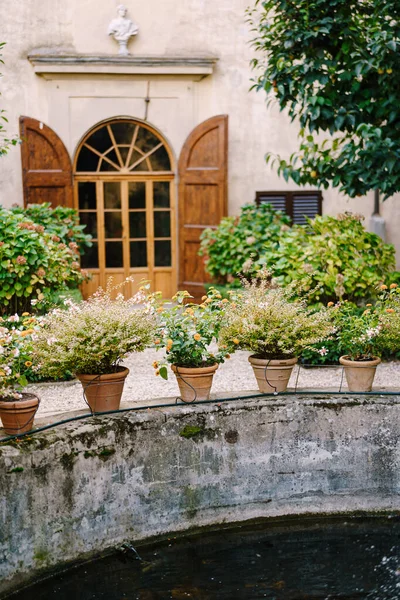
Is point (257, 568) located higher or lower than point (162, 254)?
lower

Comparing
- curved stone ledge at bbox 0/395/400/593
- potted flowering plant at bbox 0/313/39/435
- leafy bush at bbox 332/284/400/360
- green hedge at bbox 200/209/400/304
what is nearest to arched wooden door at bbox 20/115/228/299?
green hedge at bbox 200/209/400/304

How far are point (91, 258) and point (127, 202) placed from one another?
96cm

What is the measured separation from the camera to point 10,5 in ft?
36.4

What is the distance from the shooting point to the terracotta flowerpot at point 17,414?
4.89 m

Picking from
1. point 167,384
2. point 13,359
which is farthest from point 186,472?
point 167,384

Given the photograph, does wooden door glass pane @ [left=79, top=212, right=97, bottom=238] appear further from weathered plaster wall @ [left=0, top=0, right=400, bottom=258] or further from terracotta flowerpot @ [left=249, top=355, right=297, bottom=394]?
terracotta flowerpot @ [left=249, top=355, right=297, bottom=394]

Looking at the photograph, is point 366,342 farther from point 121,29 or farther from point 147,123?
point 121,29

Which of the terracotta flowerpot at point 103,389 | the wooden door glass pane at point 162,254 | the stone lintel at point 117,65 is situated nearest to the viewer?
the terracotta flowerpot at point 103,389

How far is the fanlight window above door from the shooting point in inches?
457

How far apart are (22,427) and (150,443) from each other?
88cm

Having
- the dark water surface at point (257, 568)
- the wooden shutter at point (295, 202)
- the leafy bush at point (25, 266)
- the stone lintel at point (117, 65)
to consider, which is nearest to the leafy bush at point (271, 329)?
the dark water surface at point (257, 568)

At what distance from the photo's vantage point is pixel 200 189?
1159 centimetres

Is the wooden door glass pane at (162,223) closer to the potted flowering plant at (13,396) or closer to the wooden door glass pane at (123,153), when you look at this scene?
the wooden door glass pane at (123,153)

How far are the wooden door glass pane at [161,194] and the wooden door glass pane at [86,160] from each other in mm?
926
